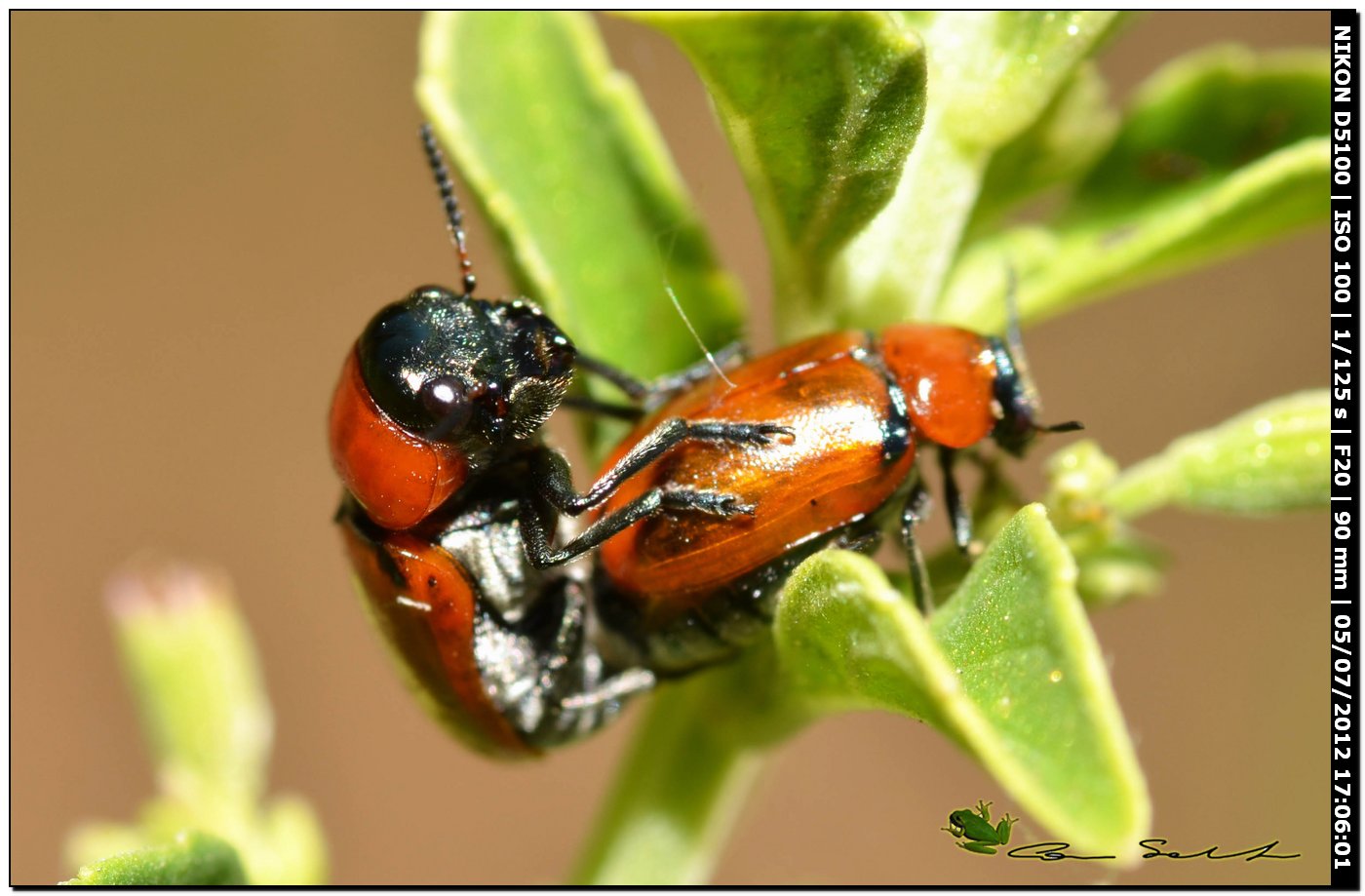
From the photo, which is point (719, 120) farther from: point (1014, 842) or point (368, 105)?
point (368, 105)

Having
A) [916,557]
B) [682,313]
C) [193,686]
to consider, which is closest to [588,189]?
[682,313]

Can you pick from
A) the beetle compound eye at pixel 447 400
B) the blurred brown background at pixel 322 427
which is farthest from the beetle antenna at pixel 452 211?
the blurred brown background at pixel 322 427

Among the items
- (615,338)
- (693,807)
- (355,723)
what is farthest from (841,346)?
(355,723)

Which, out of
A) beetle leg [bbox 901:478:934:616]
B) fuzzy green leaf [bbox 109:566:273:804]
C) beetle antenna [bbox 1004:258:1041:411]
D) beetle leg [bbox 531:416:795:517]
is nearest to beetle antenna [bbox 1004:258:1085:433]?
beetle antenna [bbox 1004:258:1041:411]

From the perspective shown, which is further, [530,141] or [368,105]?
[368,105]

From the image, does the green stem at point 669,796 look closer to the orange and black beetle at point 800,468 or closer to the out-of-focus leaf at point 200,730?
the orange and black beetle at point 800,468

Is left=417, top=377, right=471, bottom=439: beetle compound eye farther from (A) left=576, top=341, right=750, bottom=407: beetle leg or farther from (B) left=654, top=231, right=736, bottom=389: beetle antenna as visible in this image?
(B) left=654, top=231, right=736, bottom=389: beetle antenna
